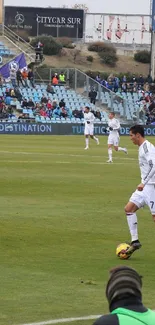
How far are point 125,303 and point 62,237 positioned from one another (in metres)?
11.5

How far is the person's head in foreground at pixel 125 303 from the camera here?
4.90m

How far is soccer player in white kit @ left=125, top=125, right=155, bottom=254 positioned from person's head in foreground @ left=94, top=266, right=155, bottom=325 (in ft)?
30.3

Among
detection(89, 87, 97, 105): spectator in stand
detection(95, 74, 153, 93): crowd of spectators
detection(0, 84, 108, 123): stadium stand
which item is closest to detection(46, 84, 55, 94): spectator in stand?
detection(0, 84, 108, 123): stadium stand

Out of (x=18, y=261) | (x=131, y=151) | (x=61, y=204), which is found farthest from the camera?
(x=131, y=151)

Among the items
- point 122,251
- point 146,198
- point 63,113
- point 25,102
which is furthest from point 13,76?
point 122,251

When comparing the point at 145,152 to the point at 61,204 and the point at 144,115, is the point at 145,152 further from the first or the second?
the point at 144,115

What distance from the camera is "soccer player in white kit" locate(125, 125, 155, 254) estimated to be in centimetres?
1436

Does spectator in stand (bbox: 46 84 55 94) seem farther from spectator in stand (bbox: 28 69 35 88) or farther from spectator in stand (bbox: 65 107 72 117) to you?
spectator in stand (bbox: 65 107 72 117)

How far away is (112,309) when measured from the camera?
5.06 m

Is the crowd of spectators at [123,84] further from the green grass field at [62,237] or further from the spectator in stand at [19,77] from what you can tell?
the green grass field at [62,237]

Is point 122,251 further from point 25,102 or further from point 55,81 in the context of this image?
point 55,81

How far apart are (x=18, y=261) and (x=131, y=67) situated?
9375 centimetres

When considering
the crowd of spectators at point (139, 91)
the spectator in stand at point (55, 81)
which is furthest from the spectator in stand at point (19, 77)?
the crowd of spectators at point (139, 91)

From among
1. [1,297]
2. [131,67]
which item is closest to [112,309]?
[1,297]
